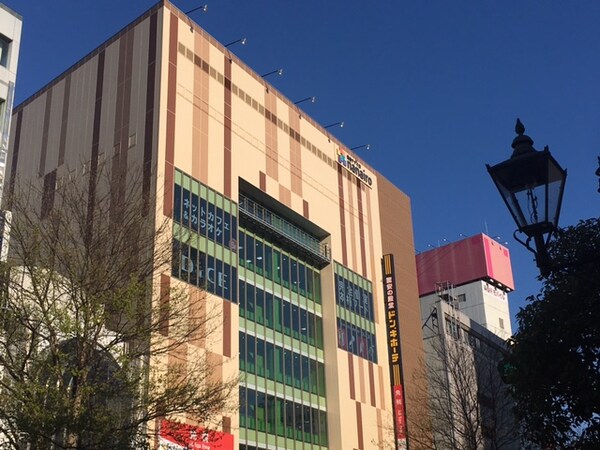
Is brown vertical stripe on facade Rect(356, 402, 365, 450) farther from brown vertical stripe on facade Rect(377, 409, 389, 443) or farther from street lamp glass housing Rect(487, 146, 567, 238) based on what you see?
street lamp glass housing Rect(487, 146, 567, 238)

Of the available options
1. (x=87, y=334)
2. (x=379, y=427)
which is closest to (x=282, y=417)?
(x=379, y=427)

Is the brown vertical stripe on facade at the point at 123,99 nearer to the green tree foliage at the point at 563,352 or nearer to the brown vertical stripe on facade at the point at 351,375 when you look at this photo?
the brown vertical stripe on facade at the point at 351,375

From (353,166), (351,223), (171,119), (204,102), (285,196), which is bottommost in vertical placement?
(285,196)

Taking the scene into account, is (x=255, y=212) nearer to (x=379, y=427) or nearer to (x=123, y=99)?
(x=123, y=99)

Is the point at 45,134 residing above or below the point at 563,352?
above

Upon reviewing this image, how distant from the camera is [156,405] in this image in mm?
18906

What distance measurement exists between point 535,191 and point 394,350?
1859 inches

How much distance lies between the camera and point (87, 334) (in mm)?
18875

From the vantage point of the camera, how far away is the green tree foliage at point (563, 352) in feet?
38.8

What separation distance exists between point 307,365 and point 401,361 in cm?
828

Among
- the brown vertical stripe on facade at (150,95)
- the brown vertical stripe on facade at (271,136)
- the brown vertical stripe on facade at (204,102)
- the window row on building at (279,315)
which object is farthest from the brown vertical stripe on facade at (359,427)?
the brown vertical stripe on facade at (150,95)

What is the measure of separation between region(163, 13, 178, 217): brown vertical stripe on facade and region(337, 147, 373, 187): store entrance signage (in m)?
16.7

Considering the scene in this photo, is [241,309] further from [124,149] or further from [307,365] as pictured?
[124,149]

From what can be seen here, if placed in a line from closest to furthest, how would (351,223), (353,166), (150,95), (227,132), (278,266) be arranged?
(150,95) < (227,132) < (278,266) < (351,223) < (353,166)
